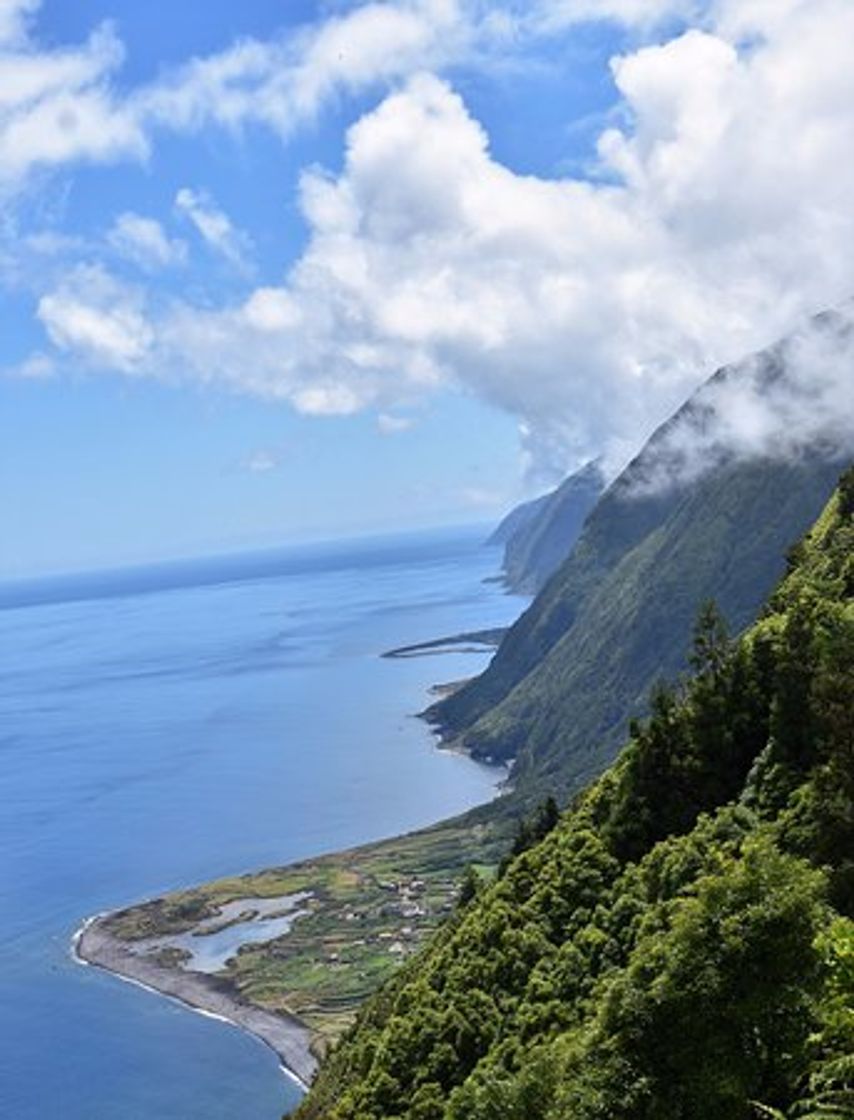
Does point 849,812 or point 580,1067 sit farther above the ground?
point 849,812

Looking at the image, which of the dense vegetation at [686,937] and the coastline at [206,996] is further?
the coastline at [206,996]

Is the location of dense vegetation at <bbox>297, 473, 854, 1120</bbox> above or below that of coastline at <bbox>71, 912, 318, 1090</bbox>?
above

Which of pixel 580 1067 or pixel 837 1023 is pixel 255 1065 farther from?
pixel 837 1023

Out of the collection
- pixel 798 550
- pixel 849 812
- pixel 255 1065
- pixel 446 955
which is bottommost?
pixel 255 1065

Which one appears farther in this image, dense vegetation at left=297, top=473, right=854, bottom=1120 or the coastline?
the coastline

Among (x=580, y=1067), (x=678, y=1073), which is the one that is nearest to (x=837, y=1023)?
(x=678, y=1073)
